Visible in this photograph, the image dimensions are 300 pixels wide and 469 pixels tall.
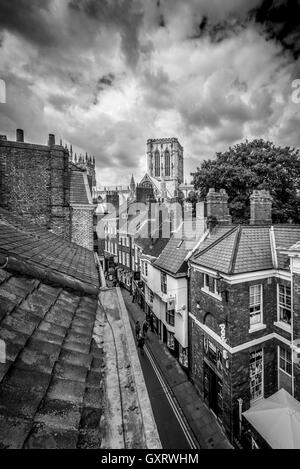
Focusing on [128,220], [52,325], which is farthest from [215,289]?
[128,220]

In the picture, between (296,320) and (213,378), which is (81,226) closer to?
(213,378)

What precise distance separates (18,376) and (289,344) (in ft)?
37.8

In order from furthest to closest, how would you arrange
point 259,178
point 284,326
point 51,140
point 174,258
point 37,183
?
point 259,178 → point 174,258 → point 51,140 → point 37,183 → point 284,326

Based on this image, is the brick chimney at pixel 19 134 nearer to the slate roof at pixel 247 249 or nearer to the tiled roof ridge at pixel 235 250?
the slate roof at pixel 247 249

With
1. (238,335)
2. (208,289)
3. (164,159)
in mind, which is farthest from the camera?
(164,159)

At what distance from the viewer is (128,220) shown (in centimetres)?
3158

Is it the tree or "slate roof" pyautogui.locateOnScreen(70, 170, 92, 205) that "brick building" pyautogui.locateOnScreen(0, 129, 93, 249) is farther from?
the tree

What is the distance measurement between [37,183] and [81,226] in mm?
3464

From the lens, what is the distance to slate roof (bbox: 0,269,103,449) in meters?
1.61

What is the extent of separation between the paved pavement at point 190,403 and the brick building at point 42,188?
1080cm

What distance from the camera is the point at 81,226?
1323cm

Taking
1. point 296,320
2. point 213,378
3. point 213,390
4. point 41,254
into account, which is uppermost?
point 41,254

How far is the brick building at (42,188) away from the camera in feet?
36.3

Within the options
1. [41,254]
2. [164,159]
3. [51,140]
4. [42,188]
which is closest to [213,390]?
[41,254]
